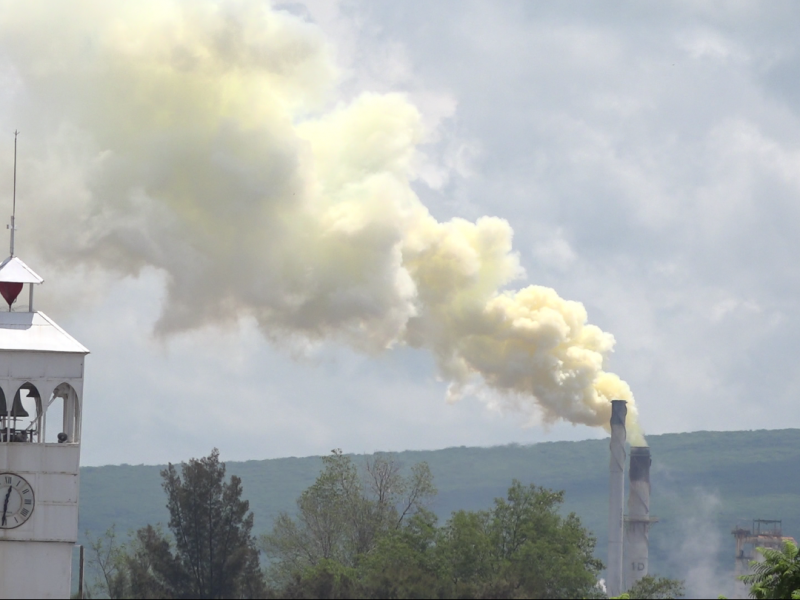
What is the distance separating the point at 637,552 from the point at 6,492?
91267 millimetres

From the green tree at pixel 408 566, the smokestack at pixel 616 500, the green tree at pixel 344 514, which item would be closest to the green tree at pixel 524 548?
the green tree at pixel 408 566

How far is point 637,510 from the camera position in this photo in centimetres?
14475

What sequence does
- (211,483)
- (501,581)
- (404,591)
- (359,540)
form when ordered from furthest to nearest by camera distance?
(359,540), (211,483), (501,581), (404,591)

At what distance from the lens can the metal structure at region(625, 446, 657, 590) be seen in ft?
471

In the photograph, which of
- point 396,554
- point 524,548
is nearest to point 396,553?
point 396,554

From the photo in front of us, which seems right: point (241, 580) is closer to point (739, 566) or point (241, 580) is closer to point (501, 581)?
point (501, 581)

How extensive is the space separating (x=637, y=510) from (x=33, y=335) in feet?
300

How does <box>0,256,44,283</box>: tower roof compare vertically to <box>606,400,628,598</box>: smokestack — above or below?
above

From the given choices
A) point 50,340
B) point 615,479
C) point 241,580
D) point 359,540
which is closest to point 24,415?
point 50,340

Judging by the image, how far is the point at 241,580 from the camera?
76.7 meters

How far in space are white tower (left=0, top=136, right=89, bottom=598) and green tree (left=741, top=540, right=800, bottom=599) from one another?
91.5 feet

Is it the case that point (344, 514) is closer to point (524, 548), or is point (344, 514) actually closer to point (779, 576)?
point (524, 548)

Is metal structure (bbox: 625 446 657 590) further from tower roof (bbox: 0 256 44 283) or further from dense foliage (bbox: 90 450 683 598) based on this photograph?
tower roof (bbox: 0 256 44 283)

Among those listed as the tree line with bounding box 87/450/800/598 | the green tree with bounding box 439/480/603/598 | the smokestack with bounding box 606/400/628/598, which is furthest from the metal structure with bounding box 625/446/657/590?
the green tree with bounding box 439/480/603/598
